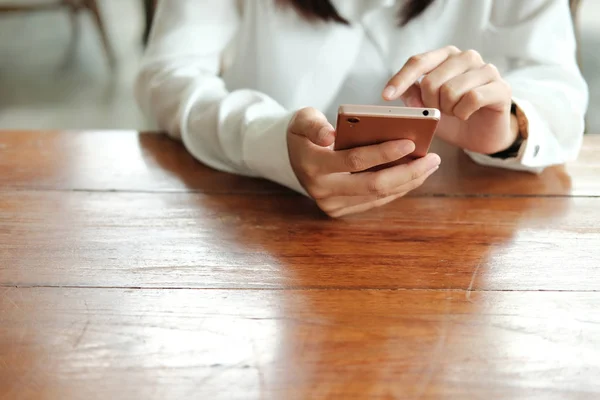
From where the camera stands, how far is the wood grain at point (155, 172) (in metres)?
0.73

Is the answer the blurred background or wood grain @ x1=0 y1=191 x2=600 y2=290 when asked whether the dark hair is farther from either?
the blurred background

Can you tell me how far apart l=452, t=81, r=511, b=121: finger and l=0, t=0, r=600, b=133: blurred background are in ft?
4.55

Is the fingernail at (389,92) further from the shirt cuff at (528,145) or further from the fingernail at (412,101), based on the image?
the shirt cuff at (528,145)

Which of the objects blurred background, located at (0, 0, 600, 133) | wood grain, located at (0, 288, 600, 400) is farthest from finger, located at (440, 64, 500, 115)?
blurred background, located at (0, 0, 600, 133)

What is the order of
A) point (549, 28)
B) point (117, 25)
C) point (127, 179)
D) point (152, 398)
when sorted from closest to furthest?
1. point (152, 398)
2. point (127, 179)
3. point (549, 28)
4. point (117, 25)

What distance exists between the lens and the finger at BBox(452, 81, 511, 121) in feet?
2.09

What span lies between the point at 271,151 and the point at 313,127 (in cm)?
9

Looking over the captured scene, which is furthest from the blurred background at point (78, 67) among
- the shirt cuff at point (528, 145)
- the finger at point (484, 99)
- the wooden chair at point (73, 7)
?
the finger at point (484, 99)

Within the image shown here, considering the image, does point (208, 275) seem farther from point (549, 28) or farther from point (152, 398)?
point (549, 28)

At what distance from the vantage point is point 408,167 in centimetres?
61

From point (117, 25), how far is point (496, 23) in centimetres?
252

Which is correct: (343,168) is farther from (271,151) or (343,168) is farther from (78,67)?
(78,67)

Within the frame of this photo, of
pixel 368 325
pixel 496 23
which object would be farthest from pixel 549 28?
pixel 368 325

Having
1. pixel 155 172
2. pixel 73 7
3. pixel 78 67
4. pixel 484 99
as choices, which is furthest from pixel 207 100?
pixel 73 7
